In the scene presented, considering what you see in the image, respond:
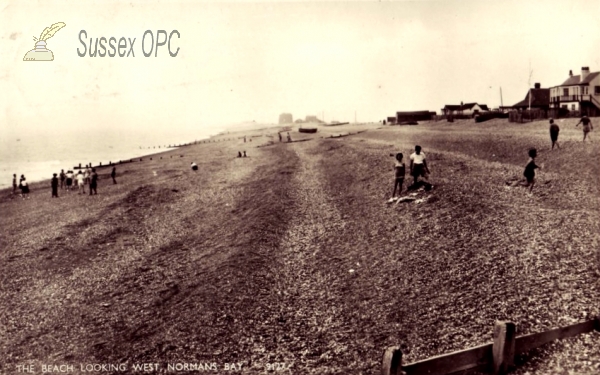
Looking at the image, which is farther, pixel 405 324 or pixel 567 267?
pixel 567 267

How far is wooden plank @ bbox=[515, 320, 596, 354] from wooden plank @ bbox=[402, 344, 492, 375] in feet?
2.36

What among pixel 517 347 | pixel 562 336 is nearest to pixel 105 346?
pixel 517 347

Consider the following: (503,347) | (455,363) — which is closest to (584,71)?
(503,347)

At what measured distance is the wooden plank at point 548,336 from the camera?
30.0 feet

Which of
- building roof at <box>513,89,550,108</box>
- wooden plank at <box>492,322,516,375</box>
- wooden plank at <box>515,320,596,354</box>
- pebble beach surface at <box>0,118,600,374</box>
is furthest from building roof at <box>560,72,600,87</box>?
wooden plank at <box>492,322,516,375</box>

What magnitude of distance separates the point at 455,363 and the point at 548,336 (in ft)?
7.94

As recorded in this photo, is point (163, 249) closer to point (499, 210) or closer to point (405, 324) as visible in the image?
point (405, 324)

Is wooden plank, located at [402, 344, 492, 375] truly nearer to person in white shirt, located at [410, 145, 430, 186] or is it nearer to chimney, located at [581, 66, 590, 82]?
person in white shirt, located at [410, 145, 430, 186]

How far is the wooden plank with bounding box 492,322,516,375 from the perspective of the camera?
877 cm

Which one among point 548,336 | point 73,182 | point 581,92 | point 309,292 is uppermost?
point 581,92

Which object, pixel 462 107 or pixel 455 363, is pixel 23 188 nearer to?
pixel 455 363

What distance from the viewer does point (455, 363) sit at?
28.0ft

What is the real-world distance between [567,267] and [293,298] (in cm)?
845

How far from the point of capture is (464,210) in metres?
19.9
